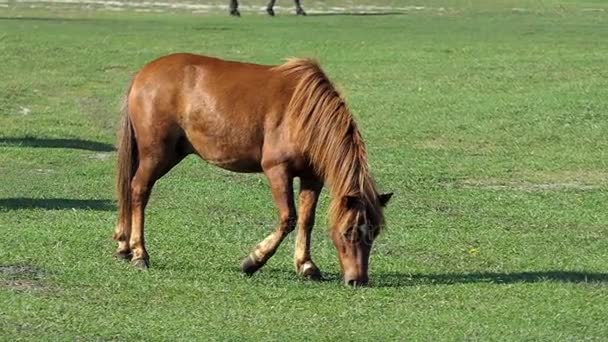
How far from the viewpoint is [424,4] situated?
6250cm

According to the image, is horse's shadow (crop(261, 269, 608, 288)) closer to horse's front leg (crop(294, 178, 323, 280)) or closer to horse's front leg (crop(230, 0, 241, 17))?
horse's front leg (crop(294, 178, 323, 280))

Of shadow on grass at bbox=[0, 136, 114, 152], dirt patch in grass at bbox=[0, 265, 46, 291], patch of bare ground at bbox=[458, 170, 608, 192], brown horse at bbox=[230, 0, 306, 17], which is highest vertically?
dirt patch in grass at bbox=[0, 265, 46, 291]

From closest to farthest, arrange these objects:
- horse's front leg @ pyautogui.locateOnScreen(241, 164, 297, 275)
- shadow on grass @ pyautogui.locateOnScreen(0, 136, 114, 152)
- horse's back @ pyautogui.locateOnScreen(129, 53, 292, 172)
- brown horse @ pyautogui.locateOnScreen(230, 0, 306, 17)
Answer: horse's front leg @ pyautogui.locateOnScreen(241, 164, 297, 275) → horse's back @ pyautogui.locateOnScreen(129, 53, 292, 172) → shadow on grass @ pyautogui.locateOnScreen(0, 136, 114, 152) → brown horse @ pyautogui.locateOnScreen(230, 0, 306, 17)

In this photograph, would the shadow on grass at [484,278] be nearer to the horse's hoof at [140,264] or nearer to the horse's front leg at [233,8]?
the horse's hoof at [140,264]

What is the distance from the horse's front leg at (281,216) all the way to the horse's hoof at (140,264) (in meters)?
0.91

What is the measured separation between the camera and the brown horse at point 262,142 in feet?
34.5

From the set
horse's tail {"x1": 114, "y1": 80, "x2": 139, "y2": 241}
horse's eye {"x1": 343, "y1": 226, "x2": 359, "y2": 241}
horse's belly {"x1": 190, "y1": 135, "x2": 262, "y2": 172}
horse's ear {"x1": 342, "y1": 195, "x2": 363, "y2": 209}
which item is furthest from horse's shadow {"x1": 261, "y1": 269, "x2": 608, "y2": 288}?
horse's tail {"x1": 114, "y1": 80, "x2": 139, "y2": 241}

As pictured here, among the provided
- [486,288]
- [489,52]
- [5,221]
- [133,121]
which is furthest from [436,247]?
[489,52]

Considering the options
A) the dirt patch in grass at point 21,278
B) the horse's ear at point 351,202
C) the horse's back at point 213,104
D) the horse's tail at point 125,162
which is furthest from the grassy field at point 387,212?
the horse's back at point 213,104

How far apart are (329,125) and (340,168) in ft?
1.16

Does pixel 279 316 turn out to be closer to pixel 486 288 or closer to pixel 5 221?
pixel 486 288

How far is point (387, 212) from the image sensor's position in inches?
587

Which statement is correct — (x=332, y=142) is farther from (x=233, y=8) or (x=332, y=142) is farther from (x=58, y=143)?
(x=233, y=8)

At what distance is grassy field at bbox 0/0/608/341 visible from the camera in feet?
30.9
